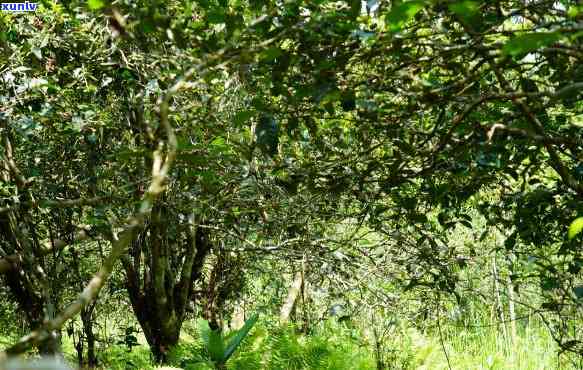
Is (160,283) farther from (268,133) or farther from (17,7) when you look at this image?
(268,133)

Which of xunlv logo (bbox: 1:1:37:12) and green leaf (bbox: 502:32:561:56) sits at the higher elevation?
xunlv logo (bbox: 1:1:37:12)

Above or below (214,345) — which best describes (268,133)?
above

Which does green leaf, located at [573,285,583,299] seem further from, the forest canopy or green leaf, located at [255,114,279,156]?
green leaf, located at [255,114,279,156]

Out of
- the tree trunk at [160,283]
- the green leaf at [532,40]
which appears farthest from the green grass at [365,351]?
the green leaf at [532,40]

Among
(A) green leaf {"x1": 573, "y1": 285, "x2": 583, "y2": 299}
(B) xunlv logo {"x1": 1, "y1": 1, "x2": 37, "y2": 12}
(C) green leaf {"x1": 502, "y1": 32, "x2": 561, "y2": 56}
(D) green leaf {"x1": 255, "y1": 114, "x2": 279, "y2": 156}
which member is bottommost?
(A) green leaf {"x1": 573, "y1": 285, "x2": 583, "y2": 299}

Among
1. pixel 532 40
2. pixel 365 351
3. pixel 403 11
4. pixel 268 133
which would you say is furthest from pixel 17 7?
pixel 365 351

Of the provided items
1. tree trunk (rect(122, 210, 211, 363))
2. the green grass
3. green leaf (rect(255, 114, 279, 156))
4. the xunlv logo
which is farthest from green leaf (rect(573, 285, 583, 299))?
the green grass

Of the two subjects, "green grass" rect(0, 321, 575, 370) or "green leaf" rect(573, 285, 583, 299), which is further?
"green grass" rect(0, 321, 575, 370)

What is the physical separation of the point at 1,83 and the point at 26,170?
0.56 meters

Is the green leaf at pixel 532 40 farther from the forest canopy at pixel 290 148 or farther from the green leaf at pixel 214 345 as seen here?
the green leaf at pixel 214 345

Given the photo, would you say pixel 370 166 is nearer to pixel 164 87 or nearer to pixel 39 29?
pixel 164 87

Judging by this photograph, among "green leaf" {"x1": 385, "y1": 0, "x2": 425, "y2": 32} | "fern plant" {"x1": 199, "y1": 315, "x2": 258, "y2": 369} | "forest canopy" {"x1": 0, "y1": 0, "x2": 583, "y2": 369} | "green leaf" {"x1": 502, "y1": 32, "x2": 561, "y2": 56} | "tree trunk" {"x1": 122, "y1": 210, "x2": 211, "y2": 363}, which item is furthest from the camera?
"fern plant" {"x1": 199, "y1": 315, "x2": 258, "y2": 369}

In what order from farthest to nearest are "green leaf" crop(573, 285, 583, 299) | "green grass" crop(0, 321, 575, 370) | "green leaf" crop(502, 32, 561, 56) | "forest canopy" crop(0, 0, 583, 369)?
"green grass" crop(0, 321, 575, 370) < "green leaf" crop(573, 285, 583, 299) < "forest canopy" crop(0, 0, 583, 369) < "green leaf" crop(502, 32, 561, 56)

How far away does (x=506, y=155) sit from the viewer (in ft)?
6.66
